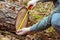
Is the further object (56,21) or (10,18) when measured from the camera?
(10,18)

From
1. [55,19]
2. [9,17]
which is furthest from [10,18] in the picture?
[55,19]

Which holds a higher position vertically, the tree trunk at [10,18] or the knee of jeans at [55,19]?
the knee of jeans at [55,19]

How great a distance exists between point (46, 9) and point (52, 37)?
1.33m

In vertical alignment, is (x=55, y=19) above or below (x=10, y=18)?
above

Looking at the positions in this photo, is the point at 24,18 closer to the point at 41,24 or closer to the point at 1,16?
the point at 1,16

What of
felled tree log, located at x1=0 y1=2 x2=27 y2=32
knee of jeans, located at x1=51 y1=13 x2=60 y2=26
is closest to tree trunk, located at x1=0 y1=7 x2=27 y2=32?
felled tree log, located at x1=0 y1=2 x2=27 y2=32

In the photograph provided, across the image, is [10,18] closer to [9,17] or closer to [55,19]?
[9,17]

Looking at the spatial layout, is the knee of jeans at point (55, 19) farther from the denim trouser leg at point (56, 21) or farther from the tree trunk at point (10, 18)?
the tree trunk at point (10, 18)

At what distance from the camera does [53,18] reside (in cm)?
265

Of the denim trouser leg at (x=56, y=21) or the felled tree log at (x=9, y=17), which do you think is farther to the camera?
the felled tree log at (x=9, y=17)

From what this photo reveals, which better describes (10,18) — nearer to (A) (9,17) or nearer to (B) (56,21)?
(A) (9,17)

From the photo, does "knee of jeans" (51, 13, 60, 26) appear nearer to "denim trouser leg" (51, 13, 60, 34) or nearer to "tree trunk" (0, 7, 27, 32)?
"denim trouser leg" (51, 13, 60, 34)

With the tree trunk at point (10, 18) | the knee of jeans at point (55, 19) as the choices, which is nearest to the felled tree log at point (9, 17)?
the tree trunk at point (10, 18)

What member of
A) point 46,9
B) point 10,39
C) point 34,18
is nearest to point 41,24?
point 10,39
